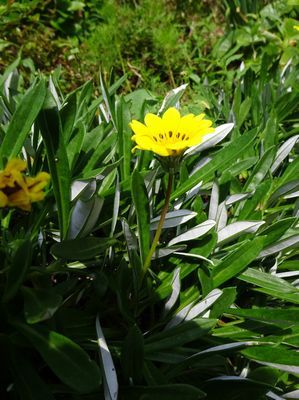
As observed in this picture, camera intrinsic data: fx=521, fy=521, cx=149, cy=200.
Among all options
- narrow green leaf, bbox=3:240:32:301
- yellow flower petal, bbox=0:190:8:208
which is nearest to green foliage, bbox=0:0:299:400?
narrow green leaf, bbox=3:240:32:301

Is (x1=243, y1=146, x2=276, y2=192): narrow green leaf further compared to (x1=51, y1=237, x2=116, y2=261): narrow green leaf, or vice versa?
(x1=243, y1=146, x2=276, y2=192): narrow green leaf

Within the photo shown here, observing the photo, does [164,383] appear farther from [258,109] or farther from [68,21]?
[68,21]

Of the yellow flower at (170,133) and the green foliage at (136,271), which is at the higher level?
the yellow flower at (170,133)

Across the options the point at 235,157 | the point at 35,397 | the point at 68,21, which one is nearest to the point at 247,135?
the point at 235,157

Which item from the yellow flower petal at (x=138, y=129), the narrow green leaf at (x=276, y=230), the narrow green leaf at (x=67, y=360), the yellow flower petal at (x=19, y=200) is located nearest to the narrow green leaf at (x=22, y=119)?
the yellow flower petal at (x=138, y=129)

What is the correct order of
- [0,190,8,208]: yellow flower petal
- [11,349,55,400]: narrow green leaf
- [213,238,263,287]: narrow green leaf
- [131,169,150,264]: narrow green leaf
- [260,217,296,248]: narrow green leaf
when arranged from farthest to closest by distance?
1. [260,217,296,248]: narrow green leaf
2. [213,238,263,287]: narrow green leaf
3. [131,169,150,264]: narrow green leaf
4. [11,349,55,400]: narrow green leaf
5. [0,190,8,208]: yellow flower petal

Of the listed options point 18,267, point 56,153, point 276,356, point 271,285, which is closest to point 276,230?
point 271,285

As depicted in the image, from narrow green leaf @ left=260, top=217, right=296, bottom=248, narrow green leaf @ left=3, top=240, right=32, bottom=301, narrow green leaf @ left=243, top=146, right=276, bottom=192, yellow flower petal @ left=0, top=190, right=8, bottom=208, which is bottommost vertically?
narrow green leaf @ left=260, top=217, right=296, bottom=248

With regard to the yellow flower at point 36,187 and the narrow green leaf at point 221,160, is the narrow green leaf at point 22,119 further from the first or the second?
the narrow green leaf at point 221,160

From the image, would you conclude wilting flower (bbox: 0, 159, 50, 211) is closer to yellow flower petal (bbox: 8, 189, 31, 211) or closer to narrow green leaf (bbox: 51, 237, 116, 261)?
yellow flower petal (bbox: 8, 189, 31, 211)

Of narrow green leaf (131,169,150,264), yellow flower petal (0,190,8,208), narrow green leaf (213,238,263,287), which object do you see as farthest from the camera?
narrow green leaf (213,238,263,287)
